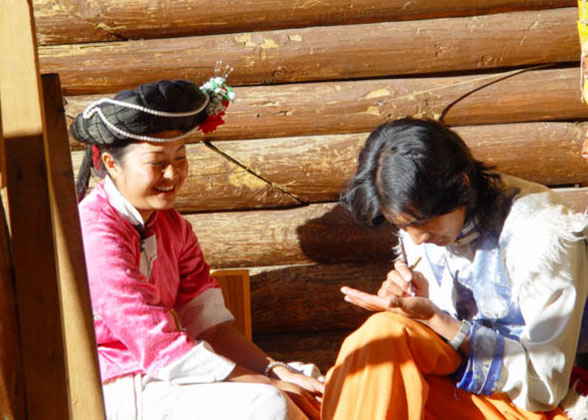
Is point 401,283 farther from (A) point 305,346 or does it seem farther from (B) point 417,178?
(A) point 305,346

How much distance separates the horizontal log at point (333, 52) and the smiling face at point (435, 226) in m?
1.30

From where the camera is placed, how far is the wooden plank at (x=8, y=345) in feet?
8.30

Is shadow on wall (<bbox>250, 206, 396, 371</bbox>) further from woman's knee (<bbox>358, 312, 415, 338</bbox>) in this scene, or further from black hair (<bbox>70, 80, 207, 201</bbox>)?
woman's knee (<bbox>358, 312, 415, 338</bbox>)

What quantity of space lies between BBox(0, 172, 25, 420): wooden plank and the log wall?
185 cm

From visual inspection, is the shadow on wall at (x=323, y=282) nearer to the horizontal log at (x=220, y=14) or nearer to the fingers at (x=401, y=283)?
Answer: the horizontal log at (x=220, y=14)

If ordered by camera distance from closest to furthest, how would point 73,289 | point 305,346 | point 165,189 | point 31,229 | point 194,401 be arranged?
point 31,229 → point 73,289 → point 194,401 → point 165,189 → point 305,346

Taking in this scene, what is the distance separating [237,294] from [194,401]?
40.3 inches

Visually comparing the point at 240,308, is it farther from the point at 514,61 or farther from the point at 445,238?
the point at 514,61

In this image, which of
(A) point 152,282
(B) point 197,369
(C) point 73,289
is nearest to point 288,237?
(A) point 152,282

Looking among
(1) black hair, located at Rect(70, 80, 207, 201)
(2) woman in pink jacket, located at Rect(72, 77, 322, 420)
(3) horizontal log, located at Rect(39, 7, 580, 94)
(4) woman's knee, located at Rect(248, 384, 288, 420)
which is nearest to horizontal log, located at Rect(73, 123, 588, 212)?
(3) horizontal log, located at Rect(39, 7, 580, 94)

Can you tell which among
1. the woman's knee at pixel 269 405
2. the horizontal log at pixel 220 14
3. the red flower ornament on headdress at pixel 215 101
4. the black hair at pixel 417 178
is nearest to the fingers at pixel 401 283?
the black hair at pixel 417 178

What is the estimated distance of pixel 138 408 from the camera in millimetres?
3250

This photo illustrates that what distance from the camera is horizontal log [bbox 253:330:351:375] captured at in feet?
14.9

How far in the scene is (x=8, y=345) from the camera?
254cm
